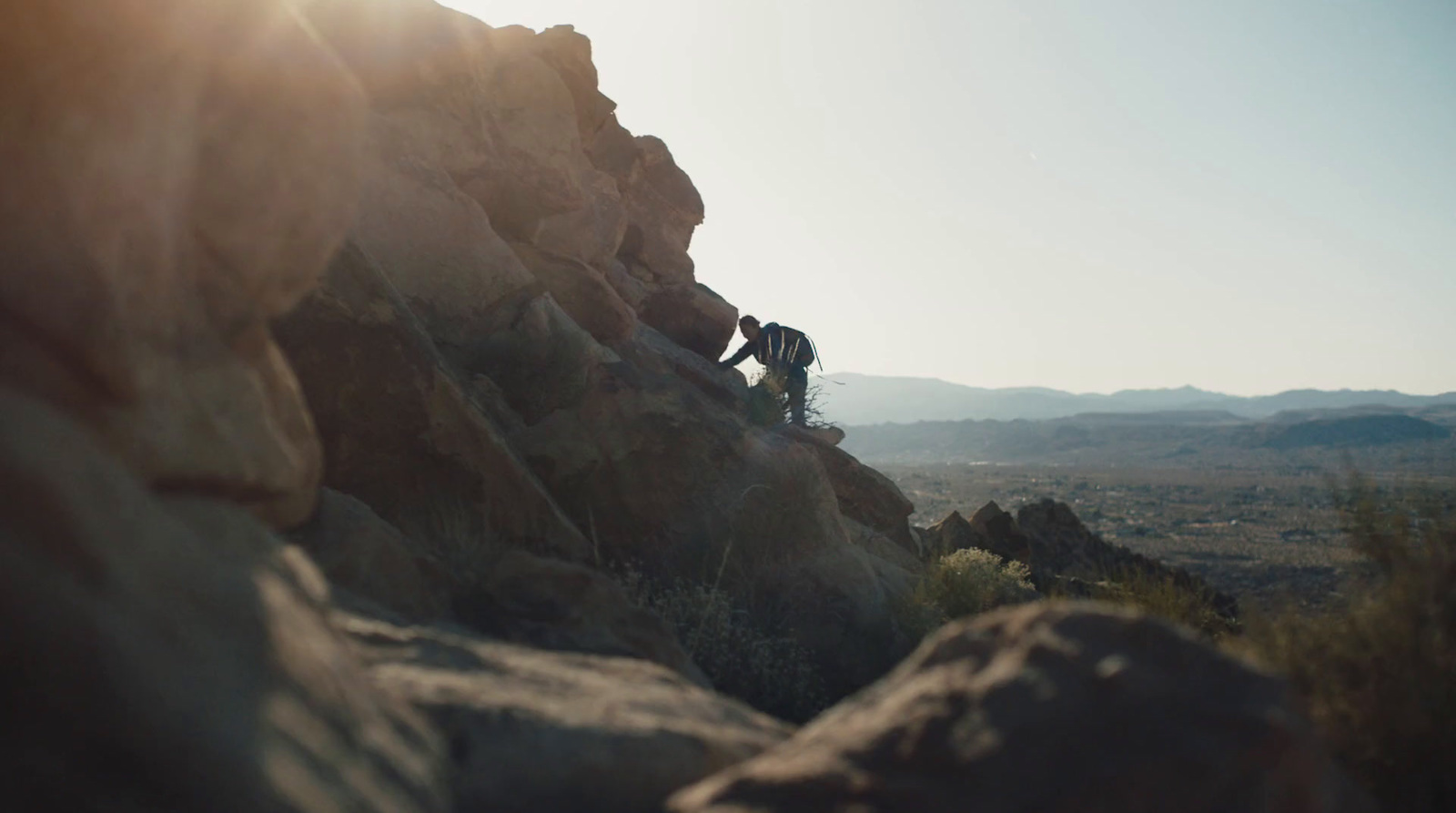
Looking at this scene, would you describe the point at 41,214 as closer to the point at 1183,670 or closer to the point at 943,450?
Result: the point at 1183,670

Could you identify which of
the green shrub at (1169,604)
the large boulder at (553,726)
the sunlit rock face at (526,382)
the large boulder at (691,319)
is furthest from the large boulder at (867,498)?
the large boulder at (553,726)

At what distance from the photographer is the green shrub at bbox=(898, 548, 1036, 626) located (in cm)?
1014

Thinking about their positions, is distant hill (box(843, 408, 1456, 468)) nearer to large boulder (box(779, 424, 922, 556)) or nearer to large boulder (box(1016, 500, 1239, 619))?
large boulder (box(1016, 500, 1239, 619))

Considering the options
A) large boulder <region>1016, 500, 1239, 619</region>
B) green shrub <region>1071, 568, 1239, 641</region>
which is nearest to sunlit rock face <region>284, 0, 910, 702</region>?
green shrub <region>1071, 568, 1239, 641</region>

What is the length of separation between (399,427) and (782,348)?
9.68 meters

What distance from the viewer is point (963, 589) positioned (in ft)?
34.7

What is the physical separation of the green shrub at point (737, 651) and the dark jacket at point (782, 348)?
26.8 ft

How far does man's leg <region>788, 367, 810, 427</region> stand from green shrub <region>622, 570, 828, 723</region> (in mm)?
7961

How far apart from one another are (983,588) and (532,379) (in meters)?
4.75

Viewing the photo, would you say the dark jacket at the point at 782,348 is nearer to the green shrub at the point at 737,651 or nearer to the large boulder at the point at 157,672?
the green shrub at the point at 737,651

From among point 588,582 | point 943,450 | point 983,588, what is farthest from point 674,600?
point 943,450

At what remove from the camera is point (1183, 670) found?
272 cm

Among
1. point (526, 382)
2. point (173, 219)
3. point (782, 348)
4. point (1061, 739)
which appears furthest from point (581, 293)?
point (1061, 739)

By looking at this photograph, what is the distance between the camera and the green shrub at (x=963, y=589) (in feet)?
33.3
